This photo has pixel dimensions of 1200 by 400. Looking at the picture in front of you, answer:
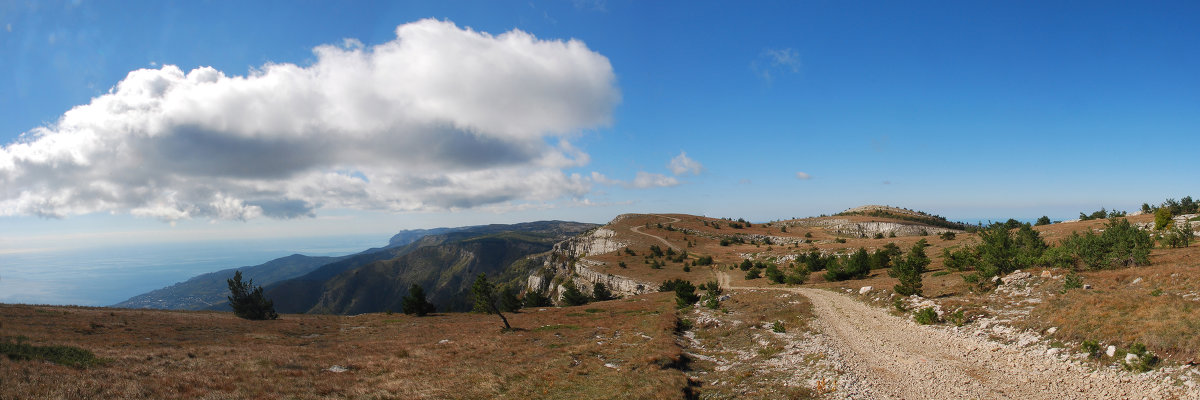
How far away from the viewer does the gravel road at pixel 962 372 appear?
1368cm

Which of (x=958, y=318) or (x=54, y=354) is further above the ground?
(x=54, y=354)

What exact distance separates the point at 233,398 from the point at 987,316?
117ft

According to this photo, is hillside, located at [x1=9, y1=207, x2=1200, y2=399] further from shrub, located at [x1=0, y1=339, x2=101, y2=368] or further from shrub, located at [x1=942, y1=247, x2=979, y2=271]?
shrub, located at [x1=942, y1=247, x2=979, y2=271]

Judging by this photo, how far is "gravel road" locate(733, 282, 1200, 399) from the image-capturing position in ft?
44.9

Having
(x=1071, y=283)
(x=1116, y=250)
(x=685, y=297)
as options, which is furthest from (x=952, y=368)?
(x=685, y=297)

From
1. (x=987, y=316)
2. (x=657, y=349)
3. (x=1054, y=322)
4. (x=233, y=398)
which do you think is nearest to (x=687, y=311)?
(x=657, y=349)

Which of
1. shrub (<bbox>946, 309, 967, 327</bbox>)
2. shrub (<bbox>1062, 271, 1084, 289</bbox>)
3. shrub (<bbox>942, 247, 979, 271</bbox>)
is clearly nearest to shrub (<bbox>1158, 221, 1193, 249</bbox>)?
shrub (<bbox>942, 247, 979, 271</bbox>)

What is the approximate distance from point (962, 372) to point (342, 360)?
30.1 metres

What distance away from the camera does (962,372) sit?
54.7ft

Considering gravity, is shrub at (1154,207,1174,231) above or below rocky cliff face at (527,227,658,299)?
above

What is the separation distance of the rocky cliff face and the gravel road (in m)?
53.5

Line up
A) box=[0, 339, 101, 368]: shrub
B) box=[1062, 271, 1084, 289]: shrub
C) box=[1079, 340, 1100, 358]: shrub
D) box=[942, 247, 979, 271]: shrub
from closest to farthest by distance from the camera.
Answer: box=[1079, 340, 1100, 358]: shrub < box=[0, 339, 101, 368]: shrub < box=[1062, 271, 1084, 289]: shrub < box=[942, 247, 979, 271]: shrub

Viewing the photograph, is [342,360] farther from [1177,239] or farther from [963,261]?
[1177,239]

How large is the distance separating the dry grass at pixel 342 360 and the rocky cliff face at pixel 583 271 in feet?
141
